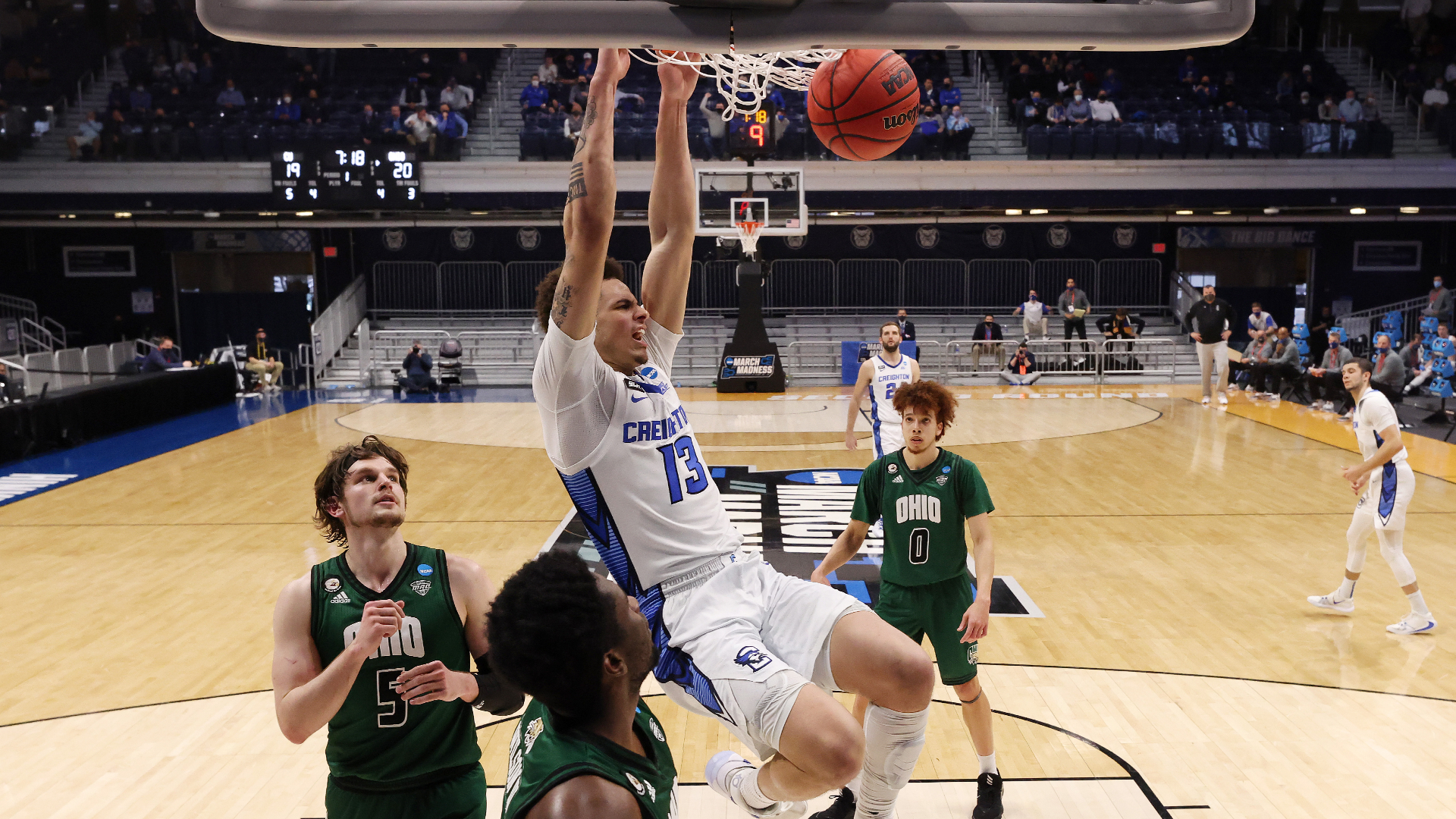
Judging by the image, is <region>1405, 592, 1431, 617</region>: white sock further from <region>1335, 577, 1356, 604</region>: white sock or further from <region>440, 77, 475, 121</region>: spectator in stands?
<region>440, 77, 475, 121</region>: spectator in stands

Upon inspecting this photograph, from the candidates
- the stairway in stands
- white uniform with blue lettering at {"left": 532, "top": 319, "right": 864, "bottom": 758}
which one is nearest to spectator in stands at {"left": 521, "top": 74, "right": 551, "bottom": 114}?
the stairway in stands

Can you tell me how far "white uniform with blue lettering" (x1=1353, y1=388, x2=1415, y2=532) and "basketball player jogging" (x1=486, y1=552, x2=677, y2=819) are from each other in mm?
6481

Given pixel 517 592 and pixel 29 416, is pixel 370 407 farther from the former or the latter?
pixel 517 592

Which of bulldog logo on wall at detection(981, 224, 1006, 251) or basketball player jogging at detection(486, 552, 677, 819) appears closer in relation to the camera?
basketball player jogging at detection(486, 552, 677, 819)

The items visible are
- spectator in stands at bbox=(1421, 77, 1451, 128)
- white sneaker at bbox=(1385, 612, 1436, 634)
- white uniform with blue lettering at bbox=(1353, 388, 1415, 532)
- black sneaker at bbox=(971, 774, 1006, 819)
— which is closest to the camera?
black sneaker at bbox=(971, 774, 1006, 819)

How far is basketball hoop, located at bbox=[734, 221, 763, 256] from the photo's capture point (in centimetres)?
1748

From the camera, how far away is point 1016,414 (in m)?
17.5

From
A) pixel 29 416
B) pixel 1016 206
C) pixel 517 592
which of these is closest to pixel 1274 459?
pixel 1016 206

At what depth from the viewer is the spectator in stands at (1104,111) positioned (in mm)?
23906

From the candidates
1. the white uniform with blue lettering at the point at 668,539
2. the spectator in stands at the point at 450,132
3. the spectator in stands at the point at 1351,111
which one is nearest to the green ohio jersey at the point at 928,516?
the white uniform with blue lettering at the point at 668,539

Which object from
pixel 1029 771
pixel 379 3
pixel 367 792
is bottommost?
pixel 1029 771

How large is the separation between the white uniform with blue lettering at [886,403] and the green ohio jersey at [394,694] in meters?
5.90

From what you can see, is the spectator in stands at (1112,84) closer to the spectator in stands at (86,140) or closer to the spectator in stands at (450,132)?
the spectator in stands at (450,132)

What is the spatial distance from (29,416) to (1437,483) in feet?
56.0
